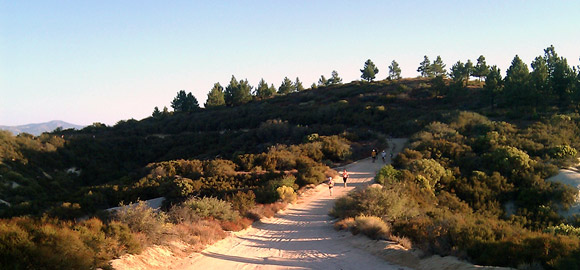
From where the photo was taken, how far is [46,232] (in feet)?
22.1

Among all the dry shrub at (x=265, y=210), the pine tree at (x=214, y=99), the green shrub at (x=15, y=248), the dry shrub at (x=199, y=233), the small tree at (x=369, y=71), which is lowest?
the dry shrub at (x=265, y=210)

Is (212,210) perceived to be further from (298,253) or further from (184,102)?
(184,102)

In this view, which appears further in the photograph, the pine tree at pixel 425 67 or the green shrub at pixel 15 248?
the pine tree at pixel 425 67

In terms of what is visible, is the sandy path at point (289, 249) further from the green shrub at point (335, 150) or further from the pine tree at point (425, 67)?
the pine tree at point (425, 67)

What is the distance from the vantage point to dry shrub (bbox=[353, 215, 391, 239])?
10469 mm

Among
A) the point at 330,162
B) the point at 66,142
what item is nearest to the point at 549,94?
the point at 330,162

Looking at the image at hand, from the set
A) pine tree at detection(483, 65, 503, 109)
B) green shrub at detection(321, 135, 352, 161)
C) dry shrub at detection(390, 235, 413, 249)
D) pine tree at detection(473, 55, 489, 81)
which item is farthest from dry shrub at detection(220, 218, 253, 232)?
pine tree at detection(473, 55, 489, 81)

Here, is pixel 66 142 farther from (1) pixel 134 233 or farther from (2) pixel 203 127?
(1) pixel 134 233

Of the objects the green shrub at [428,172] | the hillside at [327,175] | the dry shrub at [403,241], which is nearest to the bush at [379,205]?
the hillside at [327,175]

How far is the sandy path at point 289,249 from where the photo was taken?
29.3ft

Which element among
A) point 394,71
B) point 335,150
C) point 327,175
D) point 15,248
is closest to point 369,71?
point 394,71

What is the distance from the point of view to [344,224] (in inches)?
486

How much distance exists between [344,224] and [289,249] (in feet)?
8.89

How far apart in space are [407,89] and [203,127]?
38092mm
